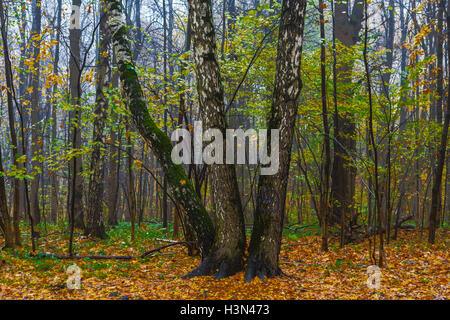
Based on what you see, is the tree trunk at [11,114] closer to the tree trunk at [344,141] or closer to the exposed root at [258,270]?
the exposed root at [258,270]

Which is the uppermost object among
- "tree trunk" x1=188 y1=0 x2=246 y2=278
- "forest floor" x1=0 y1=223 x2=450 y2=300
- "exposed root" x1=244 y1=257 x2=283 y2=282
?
"tree trunk" x1=188 y1=0 x2=246 y2=278

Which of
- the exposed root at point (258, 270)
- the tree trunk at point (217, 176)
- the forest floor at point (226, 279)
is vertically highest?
the tree trunk at point (217, 176)

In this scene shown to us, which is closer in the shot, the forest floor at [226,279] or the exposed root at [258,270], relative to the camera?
the forest floor at [226,279]

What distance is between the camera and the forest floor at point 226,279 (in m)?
4.56

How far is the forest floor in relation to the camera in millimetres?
4559

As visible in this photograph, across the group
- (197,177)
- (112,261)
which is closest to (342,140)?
(197,177)

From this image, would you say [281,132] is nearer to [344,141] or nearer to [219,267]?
[219,267]

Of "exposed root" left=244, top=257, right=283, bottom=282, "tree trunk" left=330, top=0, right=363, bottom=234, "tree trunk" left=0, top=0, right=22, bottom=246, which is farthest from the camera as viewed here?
"tree trunk" left=330, top=0, right=363, bottom=234

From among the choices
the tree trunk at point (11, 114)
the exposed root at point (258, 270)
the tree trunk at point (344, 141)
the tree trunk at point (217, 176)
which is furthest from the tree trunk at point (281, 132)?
the tree trunk at point (11, 114)

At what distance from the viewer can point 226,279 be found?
16.0 ft

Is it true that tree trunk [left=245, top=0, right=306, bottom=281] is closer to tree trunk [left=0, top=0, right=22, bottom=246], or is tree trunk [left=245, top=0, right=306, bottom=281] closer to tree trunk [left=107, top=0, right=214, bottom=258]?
tree trunk [left=107, top=0, right=214, bottom=258]

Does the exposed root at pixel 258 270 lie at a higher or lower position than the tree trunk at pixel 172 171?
lower

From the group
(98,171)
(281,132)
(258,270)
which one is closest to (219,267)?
(258,270)

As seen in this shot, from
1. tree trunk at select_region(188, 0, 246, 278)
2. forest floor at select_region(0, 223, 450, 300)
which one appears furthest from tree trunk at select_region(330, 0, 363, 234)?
tree trunk at select_region(188, 0, 246, 278)
